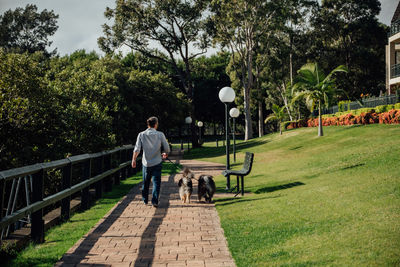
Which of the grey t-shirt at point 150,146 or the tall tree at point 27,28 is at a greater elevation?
the tall tree at point 27,28

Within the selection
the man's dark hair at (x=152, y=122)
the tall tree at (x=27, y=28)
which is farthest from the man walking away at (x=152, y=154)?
the tall tree at (x=27, y=28)

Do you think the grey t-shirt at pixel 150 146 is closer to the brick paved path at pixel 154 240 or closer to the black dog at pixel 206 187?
the brick paved path at pixel 154 240

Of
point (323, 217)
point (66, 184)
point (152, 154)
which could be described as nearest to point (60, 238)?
point (66, 184)


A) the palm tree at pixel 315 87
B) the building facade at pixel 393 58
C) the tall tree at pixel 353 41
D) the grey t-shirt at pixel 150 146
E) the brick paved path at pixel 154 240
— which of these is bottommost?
the brick paved path at pixel 154 240

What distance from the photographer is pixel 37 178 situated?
17.9 feet

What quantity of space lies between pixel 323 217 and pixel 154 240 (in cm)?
283

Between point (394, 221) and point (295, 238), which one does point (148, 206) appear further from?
point (394, 221)

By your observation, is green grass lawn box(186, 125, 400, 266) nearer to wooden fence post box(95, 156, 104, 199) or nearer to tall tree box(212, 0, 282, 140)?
wooden fence post box(95, 156, 104, 199)

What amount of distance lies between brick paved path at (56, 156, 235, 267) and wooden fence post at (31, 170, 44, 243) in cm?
57

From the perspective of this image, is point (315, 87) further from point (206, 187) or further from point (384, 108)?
point (206, 187)

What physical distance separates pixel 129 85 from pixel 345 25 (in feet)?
89.9

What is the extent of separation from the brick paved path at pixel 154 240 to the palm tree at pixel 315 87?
1691 centimetres

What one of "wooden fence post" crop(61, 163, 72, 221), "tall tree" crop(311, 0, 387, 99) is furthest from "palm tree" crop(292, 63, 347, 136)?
"tall tree" crop(311, 0, 387, 99)

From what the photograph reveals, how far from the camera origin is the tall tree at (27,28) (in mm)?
48875
